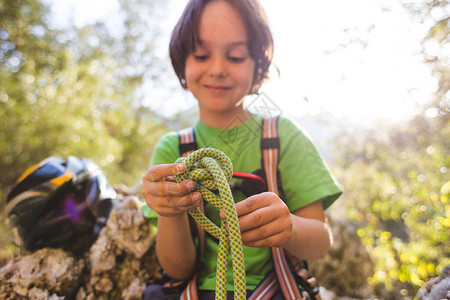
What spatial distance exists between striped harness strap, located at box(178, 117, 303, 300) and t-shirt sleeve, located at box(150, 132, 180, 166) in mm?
64

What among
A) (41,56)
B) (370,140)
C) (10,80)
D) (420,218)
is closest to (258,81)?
(420,218)

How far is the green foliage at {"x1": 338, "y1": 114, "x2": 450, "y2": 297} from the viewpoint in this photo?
2.27 m

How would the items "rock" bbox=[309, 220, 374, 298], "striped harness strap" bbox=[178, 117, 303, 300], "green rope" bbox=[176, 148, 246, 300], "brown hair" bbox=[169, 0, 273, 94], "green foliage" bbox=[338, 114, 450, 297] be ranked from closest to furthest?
"green rope" bbox=[176, 148, 246, 300] < "striped harness strap" bbox=[178, 117, 303, 300] < "brown hair" bbox=[169, 0, 273, 94] < "green foliage" bbox=[338, 114, 450, 297] < "rock" bbox=[309, 220, 374, 298]

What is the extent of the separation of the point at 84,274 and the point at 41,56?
6.97m

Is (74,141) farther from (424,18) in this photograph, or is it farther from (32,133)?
(424,18)

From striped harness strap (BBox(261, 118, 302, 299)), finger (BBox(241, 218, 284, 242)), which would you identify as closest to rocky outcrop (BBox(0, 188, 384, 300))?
striped harness strap (BBox(261, 118, 302, 299))

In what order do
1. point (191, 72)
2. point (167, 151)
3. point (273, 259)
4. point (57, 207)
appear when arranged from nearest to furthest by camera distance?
1. point (273, 259)
2. point (191, 72)
3. point (167, 151)
4. point (57, 207)

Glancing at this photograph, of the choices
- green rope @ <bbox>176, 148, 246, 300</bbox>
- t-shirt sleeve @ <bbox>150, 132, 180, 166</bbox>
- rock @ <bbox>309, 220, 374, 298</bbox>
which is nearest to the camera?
green rope @ <bbox>176, 148, 246, 300</bbox>

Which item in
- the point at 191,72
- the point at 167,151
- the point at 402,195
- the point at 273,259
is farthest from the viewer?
the point at 402,195

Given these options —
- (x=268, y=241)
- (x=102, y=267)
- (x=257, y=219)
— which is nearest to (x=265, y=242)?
(x=268, y=241)

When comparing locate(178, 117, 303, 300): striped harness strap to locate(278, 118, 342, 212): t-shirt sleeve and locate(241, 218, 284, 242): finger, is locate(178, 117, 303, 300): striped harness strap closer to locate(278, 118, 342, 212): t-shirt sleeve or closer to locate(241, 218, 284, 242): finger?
locate(278, 118, 342, 212): t-shirt sleeve

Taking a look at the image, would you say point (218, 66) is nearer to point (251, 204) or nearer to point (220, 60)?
point (220, 60)

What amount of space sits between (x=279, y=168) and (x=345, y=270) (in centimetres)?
286

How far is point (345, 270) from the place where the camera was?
11.6 ft
